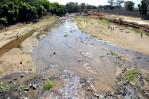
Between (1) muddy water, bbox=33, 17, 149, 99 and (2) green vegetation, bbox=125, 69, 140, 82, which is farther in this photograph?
(2) green vegetation, bbox=125, 69, 140, 82

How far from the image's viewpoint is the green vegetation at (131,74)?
29000mm

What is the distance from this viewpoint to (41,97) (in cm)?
Result: 2406

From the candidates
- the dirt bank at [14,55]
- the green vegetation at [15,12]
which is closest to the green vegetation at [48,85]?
the dirt bank at [14,55]

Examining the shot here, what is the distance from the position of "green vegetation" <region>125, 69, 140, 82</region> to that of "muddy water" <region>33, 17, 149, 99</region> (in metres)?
1.64

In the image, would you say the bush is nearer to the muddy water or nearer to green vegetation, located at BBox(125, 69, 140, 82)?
the muddy water

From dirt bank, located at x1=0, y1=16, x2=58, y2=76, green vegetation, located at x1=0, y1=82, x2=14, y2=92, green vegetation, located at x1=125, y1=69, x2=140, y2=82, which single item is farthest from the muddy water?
green vegetation, located at x1=0, y1=82, x2=14, y2=92

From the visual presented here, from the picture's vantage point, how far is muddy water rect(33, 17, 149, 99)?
1103 inches

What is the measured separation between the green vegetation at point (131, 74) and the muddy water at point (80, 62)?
1640mm

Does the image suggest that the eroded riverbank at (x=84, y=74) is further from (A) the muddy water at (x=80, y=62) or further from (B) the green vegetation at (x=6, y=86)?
(B) the green vegetation at (x=6, y=86)

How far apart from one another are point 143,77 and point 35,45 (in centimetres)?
2639

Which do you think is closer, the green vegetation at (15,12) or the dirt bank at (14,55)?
the dirt bank at (14,55)

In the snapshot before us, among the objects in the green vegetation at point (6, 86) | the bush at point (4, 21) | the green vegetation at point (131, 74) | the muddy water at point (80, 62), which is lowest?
the muddy water at point (80, 62)

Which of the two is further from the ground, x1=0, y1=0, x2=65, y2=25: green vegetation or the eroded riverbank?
x1=0, y1=0, x2=65, y2=25: green vegetation

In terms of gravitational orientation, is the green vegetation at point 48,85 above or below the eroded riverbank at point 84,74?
above
